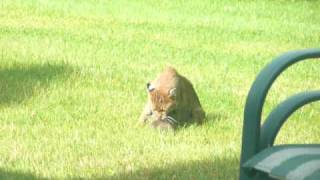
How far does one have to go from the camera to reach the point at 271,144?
12.2ft

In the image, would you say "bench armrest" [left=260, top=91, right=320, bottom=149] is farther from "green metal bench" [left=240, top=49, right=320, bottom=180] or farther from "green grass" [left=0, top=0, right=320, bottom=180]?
"green grass" [left=0, top=0, right=320, bottom=180]

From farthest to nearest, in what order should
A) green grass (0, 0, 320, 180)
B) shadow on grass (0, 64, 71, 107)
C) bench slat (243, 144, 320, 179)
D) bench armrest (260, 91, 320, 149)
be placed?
1. shadow on grass (0, 64, 71, 107)
2. green grass (0, 0, 320, 180)
3. bench armrest (260, 91, 320, 149)
4. bench slat (243, 144, 320, 179)

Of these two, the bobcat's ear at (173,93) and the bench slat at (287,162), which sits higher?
the bobcat's ear at (173,93)

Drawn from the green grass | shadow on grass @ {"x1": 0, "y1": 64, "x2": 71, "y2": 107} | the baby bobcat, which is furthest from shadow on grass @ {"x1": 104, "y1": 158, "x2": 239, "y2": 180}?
shadow on grass @ {"x1": 0, "y1": 64, "x2": 71, "y2": 107}

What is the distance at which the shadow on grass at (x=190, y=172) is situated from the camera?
4.97m

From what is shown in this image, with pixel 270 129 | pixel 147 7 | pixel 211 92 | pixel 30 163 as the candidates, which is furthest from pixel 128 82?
pixel 147 7

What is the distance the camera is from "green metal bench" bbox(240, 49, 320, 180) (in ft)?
11.1

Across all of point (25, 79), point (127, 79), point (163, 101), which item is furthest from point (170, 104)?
point (25, 79)

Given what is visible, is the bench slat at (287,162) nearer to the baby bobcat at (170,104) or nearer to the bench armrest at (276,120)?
the bench armrest at (276,120)

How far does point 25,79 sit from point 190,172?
2.80 metres

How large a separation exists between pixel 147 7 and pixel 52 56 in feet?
16.4

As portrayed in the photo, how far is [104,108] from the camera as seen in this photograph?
6613 mm

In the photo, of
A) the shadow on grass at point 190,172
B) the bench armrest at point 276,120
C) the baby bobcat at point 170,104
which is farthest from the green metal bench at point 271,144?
the baby bobcat at point 170,104

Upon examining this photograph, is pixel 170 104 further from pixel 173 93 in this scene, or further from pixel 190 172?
pixel 190 172
